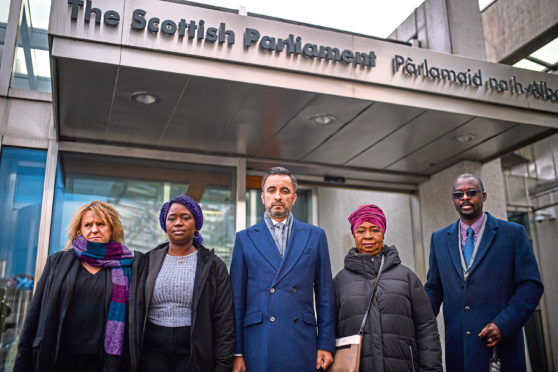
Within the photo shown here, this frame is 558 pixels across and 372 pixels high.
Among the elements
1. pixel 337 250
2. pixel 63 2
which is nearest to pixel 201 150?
pixel 63 2

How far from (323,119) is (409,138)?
1.46 m

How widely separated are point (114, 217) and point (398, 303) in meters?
2.11

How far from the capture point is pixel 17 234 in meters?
6.72

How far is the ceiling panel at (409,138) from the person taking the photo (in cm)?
677

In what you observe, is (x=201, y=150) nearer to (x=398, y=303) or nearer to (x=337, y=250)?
(x=337, y=250)

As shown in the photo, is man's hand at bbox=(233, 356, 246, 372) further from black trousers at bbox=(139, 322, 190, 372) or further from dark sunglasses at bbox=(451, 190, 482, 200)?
dark sunglasses at bbox=(451, 190, 482, 200)

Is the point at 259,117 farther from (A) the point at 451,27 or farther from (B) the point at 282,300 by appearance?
(A) the point at 451,27

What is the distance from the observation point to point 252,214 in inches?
318

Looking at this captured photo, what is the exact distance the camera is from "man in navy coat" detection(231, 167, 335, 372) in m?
3.57

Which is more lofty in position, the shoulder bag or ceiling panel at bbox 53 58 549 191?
ceiling panel at bbox 53 58 549 191

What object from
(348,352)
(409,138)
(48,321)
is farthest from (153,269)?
(409,138)

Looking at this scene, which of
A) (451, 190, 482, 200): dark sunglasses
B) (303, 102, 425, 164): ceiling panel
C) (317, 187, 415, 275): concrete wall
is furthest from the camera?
(317, 187, 415, 275): concrete wall

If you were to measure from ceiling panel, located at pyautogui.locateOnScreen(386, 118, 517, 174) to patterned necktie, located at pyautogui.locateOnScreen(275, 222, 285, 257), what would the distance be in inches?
153

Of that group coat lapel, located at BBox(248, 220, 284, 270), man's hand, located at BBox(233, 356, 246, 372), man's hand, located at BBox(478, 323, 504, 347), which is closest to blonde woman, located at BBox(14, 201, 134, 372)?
man's hand, located at BBox(233, 356, 246, 372)
